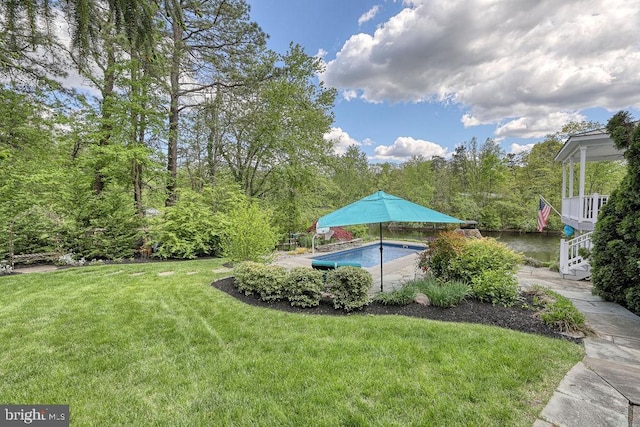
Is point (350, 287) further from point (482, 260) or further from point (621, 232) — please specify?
point (621, 232)

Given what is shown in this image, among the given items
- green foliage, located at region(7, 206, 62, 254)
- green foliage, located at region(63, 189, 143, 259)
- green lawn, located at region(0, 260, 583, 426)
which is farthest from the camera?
green foliage, located at region(63, 189, 143, 259)

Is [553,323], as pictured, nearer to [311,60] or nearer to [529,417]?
[529,417]

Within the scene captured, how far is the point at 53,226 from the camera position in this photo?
26.6ft

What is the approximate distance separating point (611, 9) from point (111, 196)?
14.3 meters

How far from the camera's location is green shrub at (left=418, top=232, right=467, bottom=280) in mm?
5395

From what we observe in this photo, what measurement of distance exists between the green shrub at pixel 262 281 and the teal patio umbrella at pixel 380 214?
3.93ft

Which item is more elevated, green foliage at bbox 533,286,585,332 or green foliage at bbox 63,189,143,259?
green foliage at bbox 63,189,143,259

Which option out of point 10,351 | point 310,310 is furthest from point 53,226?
point 310,310

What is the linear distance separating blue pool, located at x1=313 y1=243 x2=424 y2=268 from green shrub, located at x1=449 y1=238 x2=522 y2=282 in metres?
5.74

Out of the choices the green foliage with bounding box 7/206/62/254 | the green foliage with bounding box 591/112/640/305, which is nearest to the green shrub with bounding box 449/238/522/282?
the green foliage with bounding box 591/112/640/305

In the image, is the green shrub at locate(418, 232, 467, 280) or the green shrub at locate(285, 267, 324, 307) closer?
the green shrub at locate(285, 267, 324, 307)

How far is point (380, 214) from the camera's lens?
473cm

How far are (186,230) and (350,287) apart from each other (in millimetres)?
7356

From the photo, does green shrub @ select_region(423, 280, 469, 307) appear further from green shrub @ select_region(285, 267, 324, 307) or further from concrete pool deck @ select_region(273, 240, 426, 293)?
green shrub @ select_region(285, 267, 324, 307)
